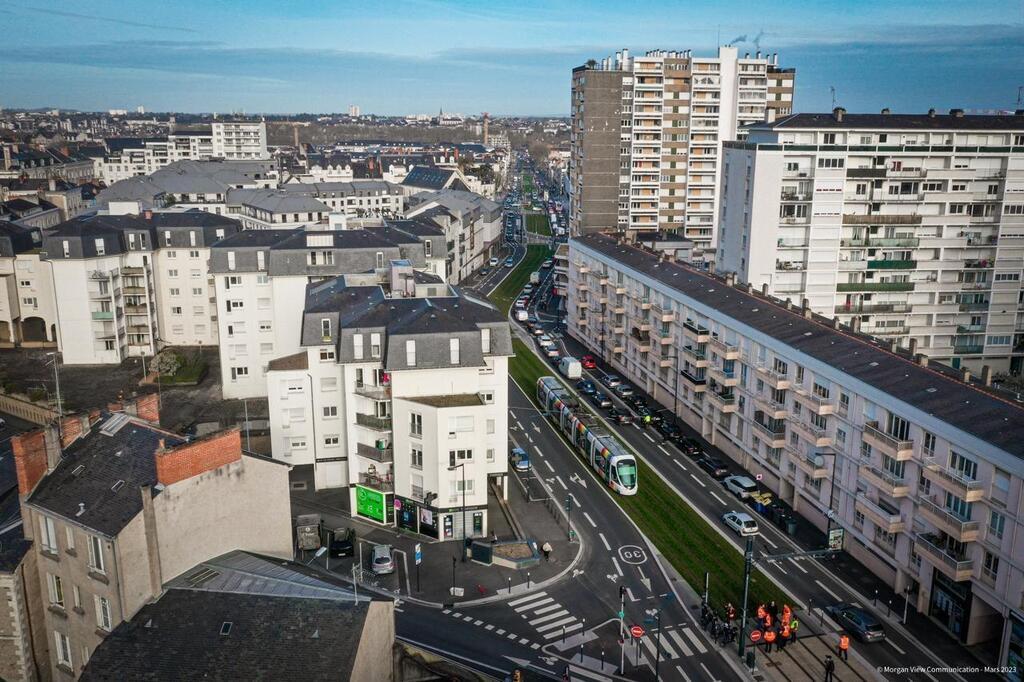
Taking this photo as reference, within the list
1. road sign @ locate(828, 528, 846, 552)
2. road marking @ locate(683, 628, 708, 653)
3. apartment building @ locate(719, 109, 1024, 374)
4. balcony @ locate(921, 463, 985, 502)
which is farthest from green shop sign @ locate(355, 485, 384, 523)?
apartment building @ locate(719, 109, 1024, 374)

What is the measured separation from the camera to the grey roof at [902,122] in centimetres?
8794

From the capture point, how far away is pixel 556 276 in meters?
130

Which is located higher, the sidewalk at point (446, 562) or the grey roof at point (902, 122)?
the grey roof at point (902, 122)

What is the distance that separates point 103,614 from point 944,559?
4029 cm

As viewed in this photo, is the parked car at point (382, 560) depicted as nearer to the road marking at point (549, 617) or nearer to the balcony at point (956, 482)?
the road marking at point (549, 617)

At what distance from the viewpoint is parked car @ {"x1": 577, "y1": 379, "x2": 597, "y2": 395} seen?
8294 cm

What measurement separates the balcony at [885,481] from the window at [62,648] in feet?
141

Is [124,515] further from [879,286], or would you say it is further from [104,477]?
[879,286]

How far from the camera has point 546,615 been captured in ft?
152

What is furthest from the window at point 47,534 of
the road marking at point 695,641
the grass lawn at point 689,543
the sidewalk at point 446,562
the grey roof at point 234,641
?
the grass lawn at point 689,543

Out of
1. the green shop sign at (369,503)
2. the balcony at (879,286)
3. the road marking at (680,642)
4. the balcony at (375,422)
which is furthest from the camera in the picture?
the balcony at (879,286)

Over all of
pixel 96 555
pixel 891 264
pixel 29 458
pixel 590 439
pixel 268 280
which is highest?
pixel 891 264

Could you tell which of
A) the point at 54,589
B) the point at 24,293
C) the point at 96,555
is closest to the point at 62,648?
the point at 54,589

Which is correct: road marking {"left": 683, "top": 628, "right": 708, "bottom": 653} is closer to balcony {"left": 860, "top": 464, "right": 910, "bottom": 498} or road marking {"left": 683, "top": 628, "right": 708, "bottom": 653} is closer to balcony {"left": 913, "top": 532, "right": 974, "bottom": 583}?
balcony {"left": 913, "top": 532, "right": 974, "bottom": 583}
